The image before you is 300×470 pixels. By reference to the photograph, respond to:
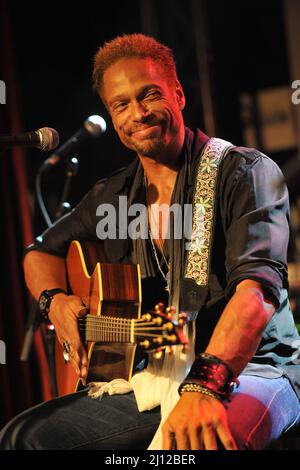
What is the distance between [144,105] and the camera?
2514 millimetres

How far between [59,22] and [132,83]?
10.6 feet

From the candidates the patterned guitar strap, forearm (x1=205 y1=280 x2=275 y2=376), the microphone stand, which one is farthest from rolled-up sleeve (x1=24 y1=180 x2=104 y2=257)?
forearm (x1=205 y1=280 x2=275 y2=376)

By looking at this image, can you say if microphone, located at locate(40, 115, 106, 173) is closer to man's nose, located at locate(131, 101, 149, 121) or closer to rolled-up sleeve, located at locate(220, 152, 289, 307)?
man's nose, located at locate(131, 101, 149, 121)

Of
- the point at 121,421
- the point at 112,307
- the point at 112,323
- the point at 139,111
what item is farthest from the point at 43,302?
the point at 139,111

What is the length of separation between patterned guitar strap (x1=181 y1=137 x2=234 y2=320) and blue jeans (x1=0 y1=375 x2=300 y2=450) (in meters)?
0.33

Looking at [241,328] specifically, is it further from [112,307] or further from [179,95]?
[179,95]

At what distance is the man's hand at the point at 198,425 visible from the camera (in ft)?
5.68

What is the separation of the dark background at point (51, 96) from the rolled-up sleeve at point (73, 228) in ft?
4.10

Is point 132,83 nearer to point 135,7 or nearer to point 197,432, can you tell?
point 197,432

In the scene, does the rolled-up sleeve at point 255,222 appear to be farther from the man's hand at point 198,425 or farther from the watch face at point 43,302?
the watch face at point 43,302

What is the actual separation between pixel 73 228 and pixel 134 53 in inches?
35.1

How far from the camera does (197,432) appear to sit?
173cm

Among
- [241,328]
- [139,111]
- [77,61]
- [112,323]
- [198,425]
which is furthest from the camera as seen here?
[77,61]

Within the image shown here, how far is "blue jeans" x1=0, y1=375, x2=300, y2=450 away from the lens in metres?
1.98
